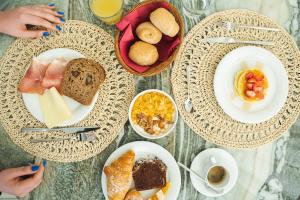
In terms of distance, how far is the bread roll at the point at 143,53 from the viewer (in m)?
1.25

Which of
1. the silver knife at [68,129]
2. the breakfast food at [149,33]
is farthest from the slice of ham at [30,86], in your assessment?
the breakfast food at [149,33]

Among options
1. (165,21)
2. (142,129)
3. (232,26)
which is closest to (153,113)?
(142,129)

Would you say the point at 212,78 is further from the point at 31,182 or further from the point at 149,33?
the point at 31,182

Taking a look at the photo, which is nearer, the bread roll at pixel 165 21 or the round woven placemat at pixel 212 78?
Answer: the bread roll at pixel 165 21

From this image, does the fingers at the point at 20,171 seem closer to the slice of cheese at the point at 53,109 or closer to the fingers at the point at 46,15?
the slice of cheese at the point at 53,109

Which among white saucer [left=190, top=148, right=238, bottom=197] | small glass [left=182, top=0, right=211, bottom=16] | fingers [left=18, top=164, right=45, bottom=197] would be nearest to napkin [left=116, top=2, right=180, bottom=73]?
Result: small glass [left=182, top=0, right=211, bottom=16]

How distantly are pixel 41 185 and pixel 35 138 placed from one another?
0.18 meters

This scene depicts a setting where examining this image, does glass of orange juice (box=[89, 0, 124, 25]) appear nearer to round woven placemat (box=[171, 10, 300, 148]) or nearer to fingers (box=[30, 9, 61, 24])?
fingers (box=[30, 9, 61, 24])

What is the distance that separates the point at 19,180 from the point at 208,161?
68cm

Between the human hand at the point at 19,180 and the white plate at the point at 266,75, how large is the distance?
0.70 m

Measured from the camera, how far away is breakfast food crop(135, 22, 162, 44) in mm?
1261

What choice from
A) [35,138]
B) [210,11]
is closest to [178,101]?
[210,11]

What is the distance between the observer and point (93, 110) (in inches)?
53.9

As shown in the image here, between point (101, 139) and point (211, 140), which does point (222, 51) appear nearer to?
point (211, 140)
